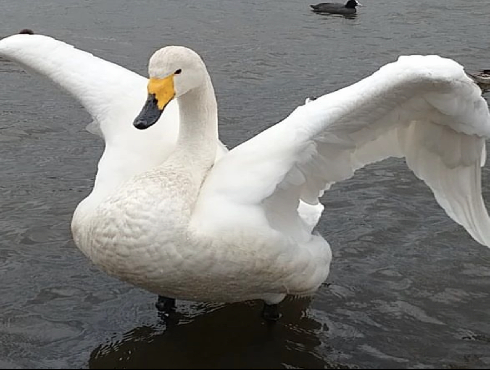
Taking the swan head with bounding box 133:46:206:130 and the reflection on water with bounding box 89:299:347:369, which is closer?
the swan head with bounding box 133:46:206:130


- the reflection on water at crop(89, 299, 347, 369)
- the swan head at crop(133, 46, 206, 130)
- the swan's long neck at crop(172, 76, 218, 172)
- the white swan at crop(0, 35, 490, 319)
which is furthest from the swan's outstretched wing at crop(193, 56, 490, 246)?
the reflection on water at crop(89, 299, 347, 369)

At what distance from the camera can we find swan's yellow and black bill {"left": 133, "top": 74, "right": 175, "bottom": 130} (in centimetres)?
504

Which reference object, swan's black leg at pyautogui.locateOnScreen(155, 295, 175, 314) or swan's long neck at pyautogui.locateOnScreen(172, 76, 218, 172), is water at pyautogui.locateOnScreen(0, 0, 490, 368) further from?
swan's long neck at pyautogui.locateOnScreen(172, 76, 218, 172)

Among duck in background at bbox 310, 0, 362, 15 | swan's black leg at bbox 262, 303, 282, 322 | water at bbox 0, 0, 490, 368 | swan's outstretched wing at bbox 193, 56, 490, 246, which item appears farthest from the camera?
duck in background at bbox 310, 0, 362, 15

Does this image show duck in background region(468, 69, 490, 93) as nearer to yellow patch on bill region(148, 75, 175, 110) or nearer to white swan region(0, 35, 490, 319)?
white swan region(0, 35, 490, 319)

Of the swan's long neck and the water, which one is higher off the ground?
the swan's long neck

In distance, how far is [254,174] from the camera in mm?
5121

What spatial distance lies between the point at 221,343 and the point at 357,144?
149 cm

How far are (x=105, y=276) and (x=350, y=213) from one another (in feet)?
7.43

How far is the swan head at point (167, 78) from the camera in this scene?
5.11 m

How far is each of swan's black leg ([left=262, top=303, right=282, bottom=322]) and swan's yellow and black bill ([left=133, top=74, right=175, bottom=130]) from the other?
1.56 metres

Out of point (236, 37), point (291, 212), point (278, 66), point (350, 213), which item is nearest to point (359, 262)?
point (350, 213)

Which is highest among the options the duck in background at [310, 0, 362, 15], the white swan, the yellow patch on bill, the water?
the yellow patch on bill

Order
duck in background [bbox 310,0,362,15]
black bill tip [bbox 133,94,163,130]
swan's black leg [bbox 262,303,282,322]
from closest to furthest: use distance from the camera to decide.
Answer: black bill tip [bbox 133,94,163,130] < swan's black leg [bbox 262,303,282,322] < duck in background [bbox 310,0,362,15]
